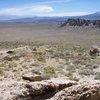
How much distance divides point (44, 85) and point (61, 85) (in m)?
Answer: 0.52

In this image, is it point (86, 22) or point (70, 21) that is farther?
point (70, 21)

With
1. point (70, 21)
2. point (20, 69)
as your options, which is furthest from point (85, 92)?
point (70, 21)

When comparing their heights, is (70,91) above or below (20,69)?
above

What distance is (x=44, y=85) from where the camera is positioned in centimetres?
869

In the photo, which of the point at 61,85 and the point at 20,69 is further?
the point at 20,69

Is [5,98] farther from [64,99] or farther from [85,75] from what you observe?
[85,75]

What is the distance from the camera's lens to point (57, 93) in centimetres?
843

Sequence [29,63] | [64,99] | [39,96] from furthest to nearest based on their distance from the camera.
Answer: [29,63], [39,96], [64,99]

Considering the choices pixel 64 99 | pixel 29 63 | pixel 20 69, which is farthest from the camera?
pixel 29 63

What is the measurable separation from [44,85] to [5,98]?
3.97 feet

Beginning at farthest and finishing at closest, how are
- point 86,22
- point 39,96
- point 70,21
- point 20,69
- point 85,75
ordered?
point 70,21 → point 86,22 → point 20,69 → point 85,75 → point 39,96

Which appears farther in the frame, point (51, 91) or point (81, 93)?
point (51, 91)

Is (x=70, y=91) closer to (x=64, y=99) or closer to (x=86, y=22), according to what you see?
(x=64, y=99)

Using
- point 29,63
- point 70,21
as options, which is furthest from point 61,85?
point 70,21
